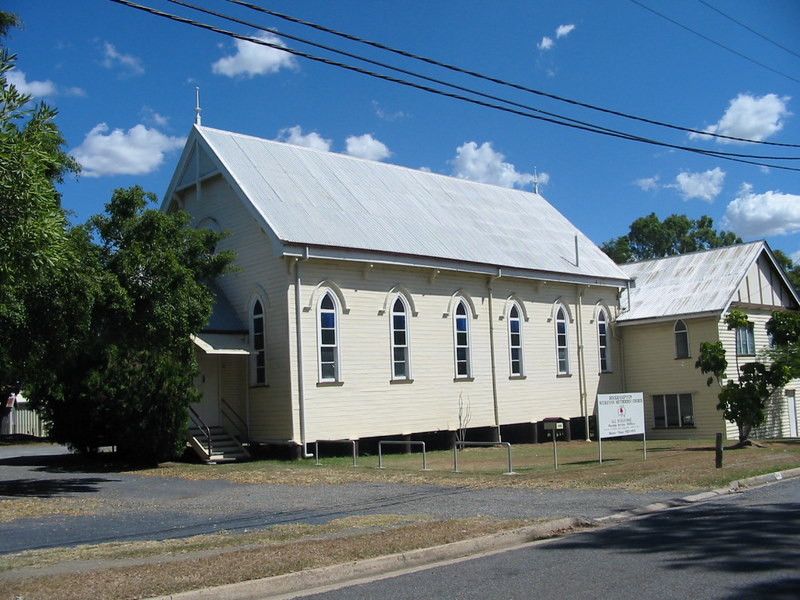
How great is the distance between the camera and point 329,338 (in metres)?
24.9

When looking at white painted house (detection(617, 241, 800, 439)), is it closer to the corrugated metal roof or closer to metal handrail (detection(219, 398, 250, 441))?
the corrugated metal roof

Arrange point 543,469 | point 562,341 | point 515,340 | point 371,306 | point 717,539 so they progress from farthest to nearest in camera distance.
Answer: point 562,341, point 515,340, point 371,306, point 543,469, point 717,539

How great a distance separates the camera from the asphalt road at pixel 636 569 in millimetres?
7777

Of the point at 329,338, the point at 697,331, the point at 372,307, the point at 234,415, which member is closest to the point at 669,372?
the point at 697,331

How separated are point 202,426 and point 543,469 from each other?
985 cm

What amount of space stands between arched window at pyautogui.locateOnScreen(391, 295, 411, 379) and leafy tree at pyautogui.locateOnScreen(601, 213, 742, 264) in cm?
5690

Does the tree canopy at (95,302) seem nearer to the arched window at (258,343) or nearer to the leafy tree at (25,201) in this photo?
the leafy tree at (25,201)

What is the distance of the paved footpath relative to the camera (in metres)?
12.5

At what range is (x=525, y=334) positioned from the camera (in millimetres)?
30875

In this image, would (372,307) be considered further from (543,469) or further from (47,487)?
(47,487)

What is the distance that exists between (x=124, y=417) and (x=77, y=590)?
14.2 meters

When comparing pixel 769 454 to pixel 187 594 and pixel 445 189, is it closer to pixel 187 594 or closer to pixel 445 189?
pixel 445 189

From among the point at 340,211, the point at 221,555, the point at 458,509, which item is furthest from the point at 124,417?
the point at 221,555

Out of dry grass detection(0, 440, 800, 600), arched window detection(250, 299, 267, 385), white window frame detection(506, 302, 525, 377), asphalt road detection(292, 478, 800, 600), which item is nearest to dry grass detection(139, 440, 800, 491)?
dry grass detection(0, 440, 800, 600)
